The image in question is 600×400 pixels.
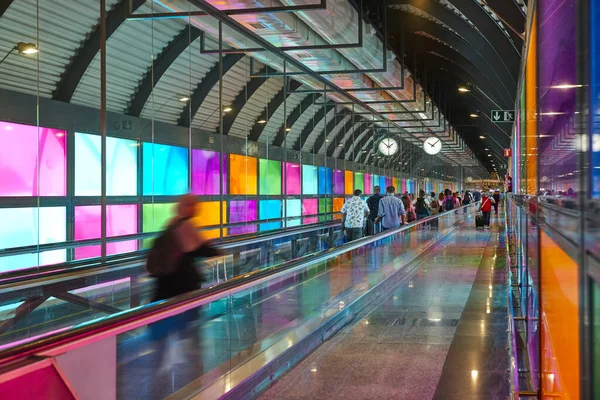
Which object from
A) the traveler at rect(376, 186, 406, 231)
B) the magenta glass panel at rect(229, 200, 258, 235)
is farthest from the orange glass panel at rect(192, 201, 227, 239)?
the traveler at rect(376, 186, 406, 231)

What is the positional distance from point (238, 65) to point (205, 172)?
2757 mm

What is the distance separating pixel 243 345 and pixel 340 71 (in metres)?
9.09

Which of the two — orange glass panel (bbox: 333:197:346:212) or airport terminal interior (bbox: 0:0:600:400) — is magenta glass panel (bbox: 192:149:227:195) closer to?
airport terminal interior (bbox: 0:0:600:400)

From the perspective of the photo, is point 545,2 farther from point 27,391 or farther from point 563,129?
point 27,391

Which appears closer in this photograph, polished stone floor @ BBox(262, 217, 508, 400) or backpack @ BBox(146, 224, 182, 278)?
backpack @ BBox(146, 224, 182, 278)

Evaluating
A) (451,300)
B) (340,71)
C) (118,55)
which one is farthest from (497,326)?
(340,71)

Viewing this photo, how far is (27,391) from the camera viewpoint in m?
2.42

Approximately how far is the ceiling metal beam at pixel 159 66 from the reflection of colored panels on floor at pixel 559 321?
6914mm

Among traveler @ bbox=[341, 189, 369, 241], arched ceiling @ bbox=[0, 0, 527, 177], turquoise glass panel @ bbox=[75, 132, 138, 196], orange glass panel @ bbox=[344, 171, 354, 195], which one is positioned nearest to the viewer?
→ arched ceiling @ bbox=[0, 0, 527, 177]

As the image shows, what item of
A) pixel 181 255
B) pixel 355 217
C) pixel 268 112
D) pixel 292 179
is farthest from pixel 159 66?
pixel 292 179

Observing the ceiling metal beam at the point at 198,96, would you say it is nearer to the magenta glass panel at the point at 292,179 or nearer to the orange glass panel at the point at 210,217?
the orange glass panel at the point at 210,217

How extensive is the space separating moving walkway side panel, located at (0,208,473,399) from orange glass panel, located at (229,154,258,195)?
4023mm

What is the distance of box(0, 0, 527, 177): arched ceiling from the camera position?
735 centimetres

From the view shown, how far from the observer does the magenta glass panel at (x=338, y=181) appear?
2070cm
